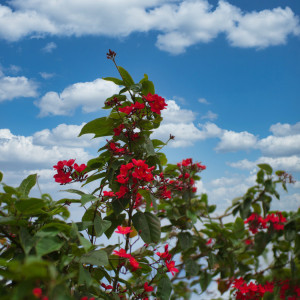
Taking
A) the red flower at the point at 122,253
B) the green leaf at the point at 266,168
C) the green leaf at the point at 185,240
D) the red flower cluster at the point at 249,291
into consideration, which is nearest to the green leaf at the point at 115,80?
the red flower at the point at 122,253

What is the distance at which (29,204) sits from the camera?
86cm

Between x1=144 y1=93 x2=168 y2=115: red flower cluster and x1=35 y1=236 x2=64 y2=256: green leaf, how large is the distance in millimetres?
716

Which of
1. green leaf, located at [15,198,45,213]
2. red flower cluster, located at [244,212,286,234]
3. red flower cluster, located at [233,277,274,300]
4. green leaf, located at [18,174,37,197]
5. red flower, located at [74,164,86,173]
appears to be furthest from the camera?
red flower cluster, located at [244,212,286,234]

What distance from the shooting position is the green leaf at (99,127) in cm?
133

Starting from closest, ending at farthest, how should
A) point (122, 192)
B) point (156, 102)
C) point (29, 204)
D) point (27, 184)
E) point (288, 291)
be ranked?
point (29, 204), point (27, 184), point (122, 192), point (156, 102), point (288, 291)

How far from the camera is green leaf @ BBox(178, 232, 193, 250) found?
6.79 ft

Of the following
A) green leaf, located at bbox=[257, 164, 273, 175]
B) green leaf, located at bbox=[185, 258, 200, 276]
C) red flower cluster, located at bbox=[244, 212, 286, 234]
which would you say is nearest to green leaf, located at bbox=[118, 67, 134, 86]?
green leaf, located at bbox=[185, 258, 200, 276]

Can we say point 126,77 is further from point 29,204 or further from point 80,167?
point 29,204

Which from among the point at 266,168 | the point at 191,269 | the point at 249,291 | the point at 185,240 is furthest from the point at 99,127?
the point at 266,168

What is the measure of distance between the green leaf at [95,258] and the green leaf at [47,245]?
4.7 inches

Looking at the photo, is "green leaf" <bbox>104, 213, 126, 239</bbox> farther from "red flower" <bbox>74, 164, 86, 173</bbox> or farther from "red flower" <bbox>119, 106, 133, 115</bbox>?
"red flower" <bbox>119, 106, 133, 115</bbox>

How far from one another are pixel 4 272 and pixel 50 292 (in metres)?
0.51

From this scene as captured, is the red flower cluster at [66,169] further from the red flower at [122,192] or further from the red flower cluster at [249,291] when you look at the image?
the red flower cluster at [249,291]

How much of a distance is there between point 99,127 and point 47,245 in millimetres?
680
